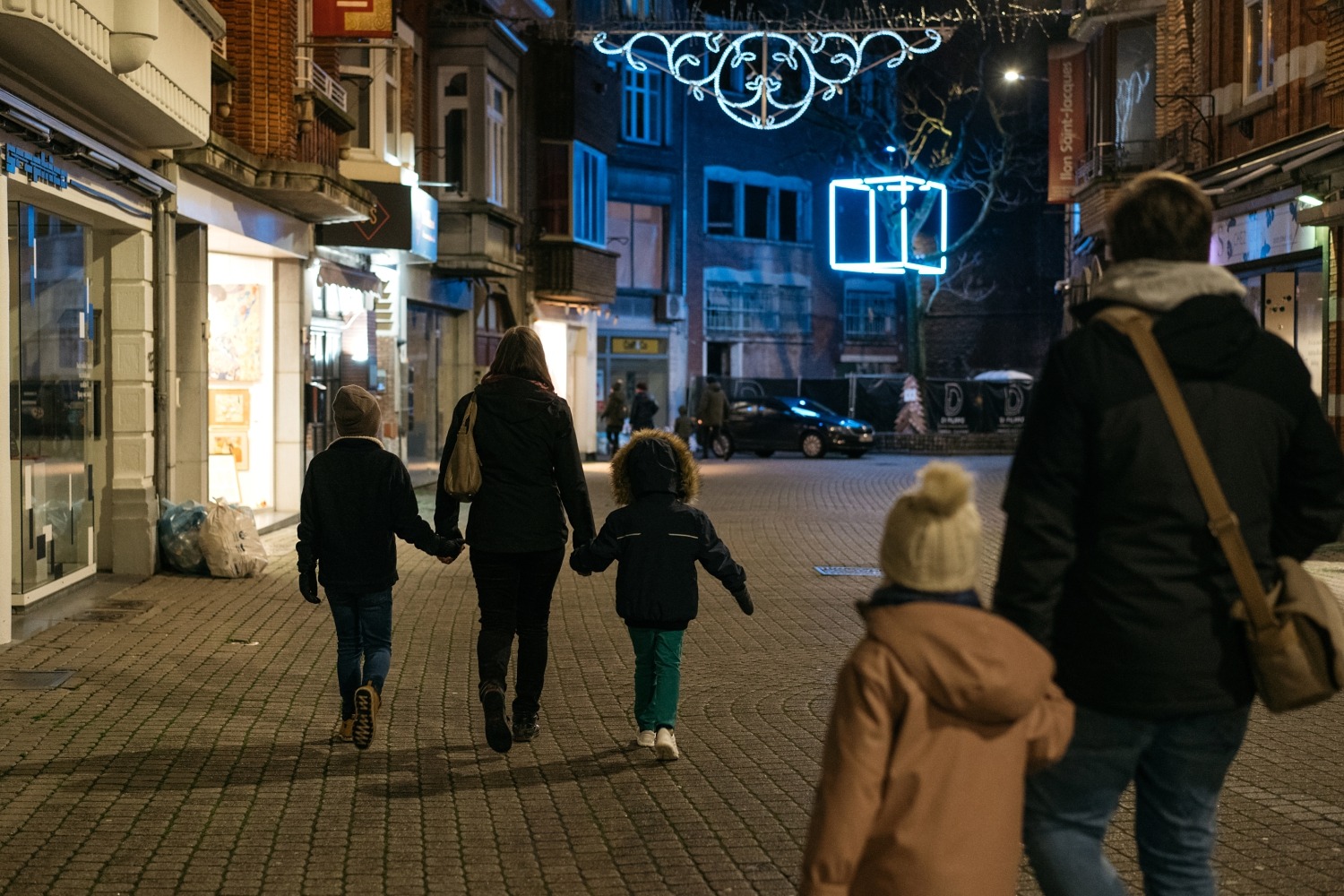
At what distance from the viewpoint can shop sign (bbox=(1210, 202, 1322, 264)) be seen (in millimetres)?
17953

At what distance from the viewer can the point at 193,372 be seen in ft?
50.7

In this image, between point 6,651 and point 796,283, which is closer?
point 6,651

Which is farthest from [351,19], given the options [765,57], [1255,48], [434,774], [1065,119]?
[1065,119]

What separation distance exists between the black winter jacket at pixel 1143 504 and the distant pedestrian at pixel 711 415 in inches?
1253

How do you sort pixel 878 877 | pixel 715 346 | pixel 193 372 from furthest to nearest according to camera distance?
pixel 715 346 < pixel 193 372 < pixel 878 877

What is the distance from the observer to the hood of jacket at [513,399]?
23.2ft

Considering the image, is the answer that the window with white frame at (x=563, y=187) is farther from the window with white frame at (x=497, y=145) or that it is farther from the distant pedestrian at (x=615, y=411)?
the distant pedestrian at (x=615, y=411)

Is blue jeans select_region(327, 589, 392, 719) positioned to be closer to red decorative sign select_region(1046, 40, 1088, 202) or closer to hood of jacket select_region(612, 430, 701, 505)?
hood of jacket select_region(612, 430, 701, 505)

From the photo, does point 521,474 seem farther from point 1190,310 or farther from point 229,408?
point 229,408

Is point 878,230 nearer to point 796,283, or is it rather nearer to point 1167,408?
point 796,283

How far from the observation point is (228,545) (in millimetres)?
13477

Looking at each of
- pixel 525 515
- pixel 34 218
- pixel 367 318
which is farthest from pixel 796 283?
pixel 525 515

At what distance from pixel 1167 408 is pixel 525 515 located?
4021 millimetres

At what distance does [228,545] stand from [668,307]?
34.0 m
